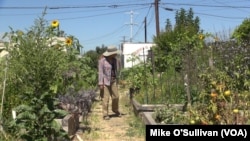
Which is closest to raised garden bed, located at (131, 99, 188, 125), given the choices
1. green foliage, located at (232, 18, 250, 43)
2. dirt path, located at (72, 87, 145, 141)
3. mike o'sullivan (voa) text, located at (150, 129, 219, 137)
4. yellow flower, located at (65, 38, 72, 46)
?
dirt path, located at (72, 87, 145, 141)

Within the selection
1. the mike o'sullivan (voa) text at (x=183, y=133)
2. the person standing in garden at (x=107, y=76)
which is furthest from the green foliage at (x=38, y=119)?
the person standing in garden at (x=107, y=76)

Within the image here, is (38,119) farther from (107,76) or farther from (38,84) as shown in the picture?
(107,76)

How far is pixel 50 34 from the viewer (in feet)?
18.3

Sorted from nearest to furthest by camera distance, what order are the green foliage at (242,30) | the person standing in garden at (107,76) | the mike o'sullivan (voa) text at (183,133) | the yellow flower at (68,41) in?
1. the mike o'sullivan (voa) text at (183,133)
2. the yellow flower at (68,41)
3. the person standing in garden at (107,76)
4. the green foliage at (242,30)

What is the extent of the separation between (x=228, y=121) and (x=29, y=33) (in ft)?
8.57

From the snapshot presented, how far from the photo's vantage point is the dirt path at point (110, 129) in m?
7.25

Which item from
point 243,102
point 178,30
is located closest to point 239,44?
point 243,102

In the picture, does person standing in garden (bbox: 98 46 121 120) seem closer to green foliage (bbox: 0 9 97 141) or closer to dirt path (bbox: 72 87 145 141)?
dirt path (bbox: 72 87 145 141)

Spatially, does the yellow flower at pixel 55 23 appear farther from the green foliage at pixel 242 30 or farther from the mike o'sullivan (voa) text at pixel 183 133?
the green foliage at pixel 242 30

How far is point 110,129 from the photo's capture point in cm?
816

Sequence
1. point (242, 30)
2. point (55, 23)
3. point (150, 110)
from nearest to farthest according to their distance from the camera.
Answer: point (55, 23) → point (150, 110) → point (242, 30)

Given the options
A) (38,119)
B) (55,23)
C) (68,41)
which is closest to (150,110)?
(68,41)

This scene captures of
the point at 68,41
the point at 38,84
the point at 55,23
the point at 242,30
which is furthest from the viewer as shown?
the point at 242,30

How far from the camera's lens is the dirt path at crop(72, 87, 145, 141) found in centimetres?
725
